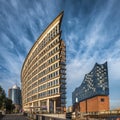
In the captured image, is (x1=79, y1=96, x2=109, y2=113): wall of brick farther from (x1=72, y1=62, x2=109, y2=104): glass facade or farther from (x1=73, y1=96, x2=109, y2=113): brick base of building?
(x1=72, y1=62, x2=109, y2=104): glass facade

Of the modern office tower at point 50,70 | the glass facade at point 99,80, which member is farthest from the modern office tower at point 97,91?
the modern office tower at point 50,70

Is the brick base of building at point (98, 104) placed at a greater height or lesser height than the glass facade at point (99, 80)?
lesser

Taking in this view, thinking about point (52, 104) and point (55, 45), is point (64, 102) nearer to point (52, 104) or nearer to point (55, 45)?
point (52, 104)

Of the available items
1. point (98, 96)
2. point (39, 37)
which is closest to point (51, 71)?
point (39, 37)

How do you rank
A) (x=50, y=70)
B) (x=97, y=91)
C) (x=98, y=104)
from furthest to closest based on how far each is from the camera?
(x=97, y=91), (x=98, y=104), (x=50, y=70)

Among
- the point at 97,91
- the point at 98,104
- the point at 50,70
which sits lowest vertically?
the point at 98,104

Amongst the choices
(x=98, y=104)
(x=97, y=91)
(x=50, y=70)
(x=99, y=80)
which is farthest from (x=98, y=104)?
(x=50, y=70)

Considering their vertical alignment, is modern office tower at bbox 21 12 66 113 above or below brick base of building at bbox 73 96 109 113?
above

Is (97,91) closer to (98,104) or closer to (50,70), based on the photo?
(98,104)

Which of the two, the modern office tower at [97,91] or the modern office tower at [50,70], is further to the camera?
the modern office tower at [97,91]

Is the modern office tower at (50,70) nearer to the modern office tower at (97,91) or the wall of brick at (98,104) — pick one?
the wall of brick at (98,104)

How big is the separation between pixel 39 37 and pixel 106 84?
60718 mm

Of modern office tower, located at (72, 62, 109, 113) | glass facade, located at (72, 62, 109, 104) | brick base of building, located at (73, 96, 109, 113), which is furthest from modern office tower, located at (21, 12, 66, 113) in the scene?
glass facade, located at (72, 62, 109, 104)

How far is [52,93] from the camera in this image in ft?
256
